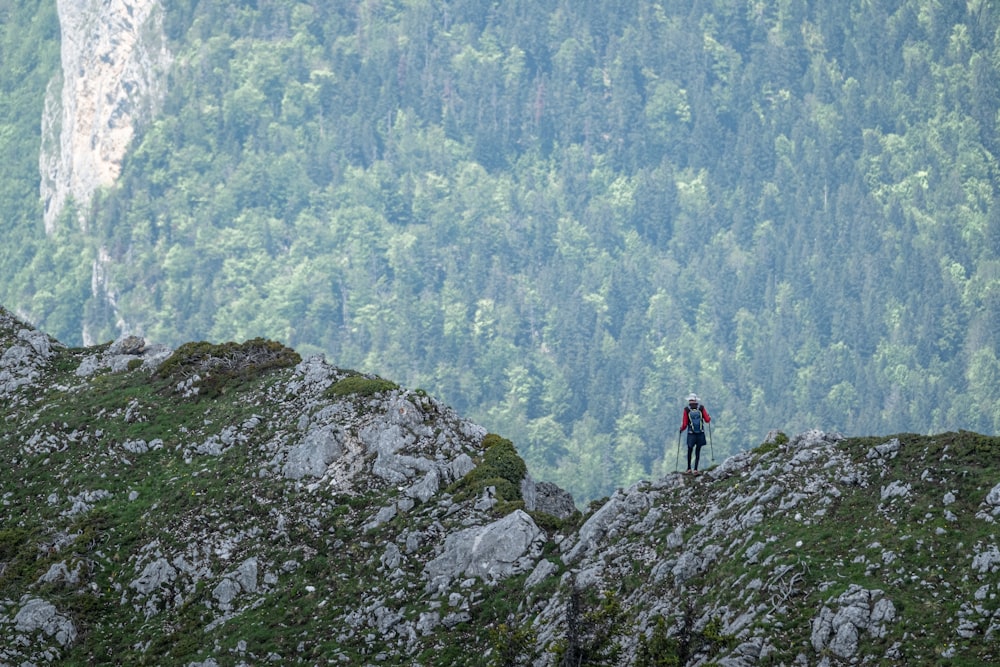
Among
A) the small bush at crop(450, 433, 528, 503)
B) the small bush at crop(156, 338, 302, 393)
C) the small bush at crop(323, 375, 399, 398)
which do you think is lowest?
the small bush at crop(156, 338, 302, 393)

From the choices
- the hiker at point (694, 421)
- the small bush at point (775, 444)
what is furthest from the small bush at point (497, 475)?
the small bush at point (775, 444)

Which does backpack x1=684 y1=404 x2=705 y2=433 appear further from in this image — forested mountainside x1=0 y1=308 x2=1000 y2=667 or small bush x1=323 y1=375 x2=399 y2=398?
small bush x1=323 y1=375 x2=399 y2=398

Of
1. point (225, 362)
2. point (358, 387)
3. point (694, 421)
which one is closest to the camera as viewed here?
point (694, 421)

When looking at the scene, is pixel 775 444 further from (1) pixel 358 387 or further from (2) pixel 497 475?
(1) pixel 358 387

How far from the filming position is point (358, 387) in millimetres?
63531

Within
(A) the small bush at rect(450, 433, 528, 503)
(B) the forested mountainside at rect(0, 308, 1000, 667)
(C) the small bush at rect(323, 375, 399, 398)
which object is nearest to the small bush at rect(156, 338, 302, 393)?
(B) the forested mountainside at rect(0, 308, 1000, 667)

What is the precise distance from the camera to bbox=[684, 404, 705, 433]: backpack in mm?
56750

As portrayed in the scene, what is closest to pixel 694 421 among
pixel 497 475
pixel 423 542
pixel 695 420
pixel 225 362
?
pixel 695 420

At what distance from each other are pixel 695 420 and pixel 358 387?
14263 millimetres

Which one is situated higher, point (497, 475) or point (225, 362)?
point (497, 475)

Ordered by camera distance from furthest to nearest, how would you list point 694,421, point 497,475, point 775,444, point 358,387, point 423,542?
point 358,387, point 497,475, point 694,421, point 423,542, point 775,444

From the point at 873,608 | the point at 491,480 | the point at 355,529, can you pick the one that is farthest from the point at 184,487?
the point at 873,608

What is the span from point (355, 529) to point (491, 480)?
5144mm

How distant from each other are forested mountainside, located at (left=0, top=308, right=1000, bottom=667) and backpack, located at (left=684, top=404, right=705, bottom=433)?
2.39m
